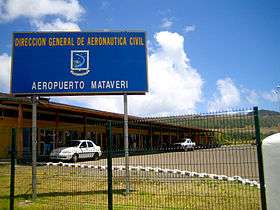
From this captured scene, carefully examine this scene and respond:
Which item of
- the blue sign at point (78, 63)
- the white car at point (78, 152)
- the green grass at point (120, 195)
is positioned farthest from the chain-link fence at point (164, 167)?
the blue sign at point (78, 63)

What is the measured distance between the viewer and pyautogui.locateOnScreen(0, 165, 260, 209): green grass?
7004mm

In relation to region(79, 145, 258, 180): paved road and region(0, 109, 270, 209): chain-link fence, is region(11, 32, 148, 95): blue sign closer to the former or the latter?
region(0, 109, 270, 209): chain-link fence

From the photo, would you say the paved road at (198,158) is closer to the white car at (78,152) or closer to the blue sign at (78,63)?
the white car at (78,152)

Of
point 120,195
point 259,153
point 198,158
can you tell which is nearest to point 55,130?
point 120,195

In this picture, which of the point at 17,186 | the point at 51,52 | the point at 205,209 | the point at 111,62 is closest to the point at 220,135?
the point at 205,209

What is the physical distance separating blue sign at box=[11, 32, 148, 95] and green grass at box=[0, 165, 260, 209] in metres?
3.04

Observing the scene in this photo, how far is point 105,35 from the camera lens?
9.97 m

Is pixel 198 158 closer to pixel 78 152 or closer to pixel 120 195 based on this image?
pixel 120 195

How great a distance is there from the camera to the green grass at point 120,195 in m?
7.00

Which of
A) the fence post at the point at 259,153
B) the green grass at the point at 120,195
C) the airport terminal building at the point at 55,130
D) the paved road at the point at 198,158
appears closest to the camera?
the fence post at the point at 259,153

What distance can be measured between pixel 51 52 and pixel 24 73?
1.28 metres

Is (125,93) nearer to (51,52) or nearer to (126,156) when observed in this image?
(126,156)

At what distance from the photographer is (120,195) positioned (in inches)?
340

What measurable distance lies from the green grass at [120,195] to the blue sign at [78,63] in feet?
9.97
